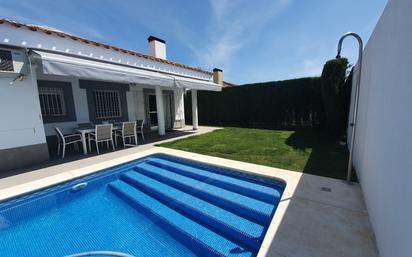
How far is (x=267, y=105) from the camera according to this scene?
15508 millimetres

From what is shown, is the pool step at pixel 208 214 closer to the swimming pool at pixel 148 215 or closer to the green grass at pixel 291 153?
the swimming pool at pixel 148 215

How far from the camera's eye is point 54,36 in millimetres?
7918

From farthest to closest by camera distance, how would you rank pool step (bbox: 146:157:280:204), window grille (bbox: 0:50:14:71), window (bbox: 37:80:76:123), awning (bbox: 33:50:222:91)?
1. window (bbox: 37:80:76:123)
2. awning (bbox: 33:50:222:91)
3. window grille (bbox: 0:50:14:71)
4. pool step (bbox: 146:157:280:204)

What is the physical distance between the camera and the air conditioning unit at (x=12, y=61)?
6.18 metres

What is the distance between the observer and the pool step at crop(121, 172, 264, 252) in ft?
11.6

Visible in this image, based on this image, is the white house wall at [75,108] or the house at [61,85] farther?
the white house wall at [75,108]

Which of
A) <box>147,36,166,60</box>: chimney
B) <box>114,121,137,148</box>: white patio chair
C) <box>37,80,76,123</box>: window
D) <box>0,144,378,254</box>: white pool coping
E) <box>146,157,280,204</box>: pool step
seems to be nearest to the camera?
<box>0,144,378,254</box>: white pool coping

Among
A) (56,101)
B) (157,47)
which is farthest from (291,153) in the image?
(157,47)

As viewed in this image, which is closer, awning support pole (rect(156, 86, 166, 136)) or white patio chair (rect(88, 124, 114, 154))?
white patio chair (rect(88, 124, 114, 154))

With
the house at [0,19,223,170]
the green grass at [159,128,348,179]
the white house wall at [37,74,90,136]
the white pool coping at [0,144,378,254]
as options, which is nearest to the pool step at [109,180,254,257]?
the white pool coping at [0,144,378,254]

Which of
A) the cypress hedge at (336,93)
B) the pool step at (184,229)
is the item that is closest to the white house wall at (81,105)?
the pool step at (184,229)

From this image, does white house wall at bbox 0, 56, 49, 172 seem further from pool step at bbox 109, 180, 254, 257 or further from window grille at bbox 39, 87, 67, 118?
pool step at bbox 109, 180, 254, 257

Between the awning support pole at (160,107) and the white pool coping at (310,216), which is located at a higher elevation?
the awning support pole at (160,107)

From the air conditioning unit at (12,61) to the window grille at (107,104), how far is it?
171 inches
